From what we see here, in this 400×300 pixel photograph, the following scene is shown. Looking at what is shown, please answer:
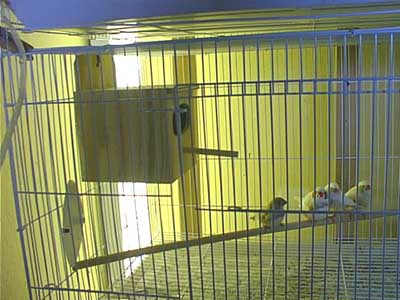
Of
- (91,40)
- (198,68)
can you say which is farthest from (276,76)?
(91,40)

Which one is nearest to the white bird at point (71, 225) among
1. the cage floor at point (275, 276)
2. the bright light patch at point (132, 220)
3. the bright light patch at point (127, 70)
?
the cage floor at point (275, 276)

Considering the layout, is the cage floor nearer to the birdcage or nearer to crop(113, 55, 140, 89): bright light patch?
the birdcage

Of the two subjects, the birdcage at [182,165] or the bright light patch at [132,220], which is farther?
the bright light patch at [132,220]

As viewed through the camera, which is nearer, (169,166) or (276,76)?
(169,166)

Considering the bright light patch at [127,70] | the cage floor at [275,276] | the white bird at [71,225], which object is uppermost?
the bright light patch at [127,70]

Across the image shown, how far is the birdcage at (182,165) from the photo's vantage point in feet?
2.57

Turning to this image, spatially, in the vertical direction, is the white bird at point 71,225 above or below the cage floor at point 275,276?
above

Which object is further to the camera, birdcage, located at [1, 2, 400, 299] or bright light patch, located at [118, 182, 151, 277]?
bright light patch, located at [118, 182, 151, 277]

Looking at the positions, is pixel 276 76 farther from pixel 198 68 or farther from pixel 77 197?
pixel 77 197

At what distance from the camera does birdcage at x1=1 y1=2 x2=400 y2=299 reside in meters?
0.78

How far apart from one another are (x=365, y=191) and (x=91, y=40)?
91cm

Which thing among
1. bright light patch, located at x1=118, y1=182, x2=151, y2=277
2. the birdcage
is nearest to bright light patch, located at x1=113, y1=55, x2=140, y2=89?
the birdcage

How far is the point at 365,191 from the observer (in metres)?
1.19

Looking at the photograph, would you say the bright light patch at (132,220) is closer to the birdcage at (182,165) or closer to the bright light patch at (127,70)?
the birdcage at (182,165)
